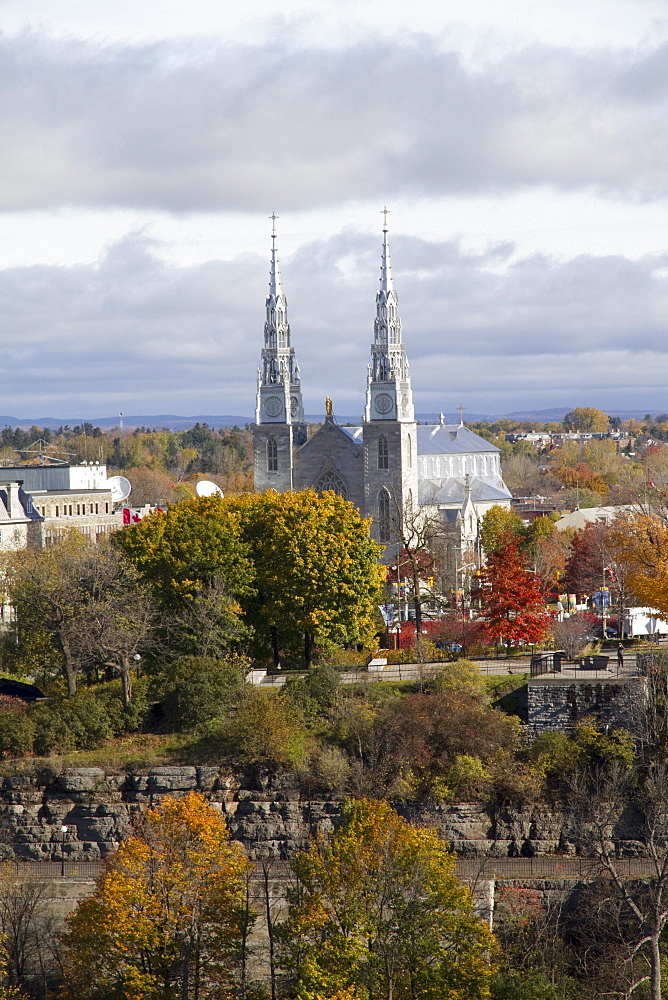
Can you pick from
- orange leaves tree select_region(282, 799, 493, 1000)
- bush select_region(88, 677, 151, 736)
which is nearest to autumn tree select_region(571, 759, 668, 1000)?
orange leaves tree select_region(282, 799, 493, 1000)

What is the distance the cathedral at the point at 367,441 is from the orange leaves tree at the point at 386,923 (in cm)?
5394

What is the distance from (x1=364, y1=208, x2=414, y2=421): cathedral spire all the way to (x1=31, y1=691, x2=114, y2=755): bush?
47.7 metres

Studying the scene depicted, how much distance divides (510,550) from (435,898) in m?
23.5

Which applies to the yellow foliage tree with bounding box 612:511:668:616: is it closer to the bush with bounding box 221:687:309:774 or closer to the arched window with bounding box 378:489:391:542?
the bush with bounding box 221:687:309:774

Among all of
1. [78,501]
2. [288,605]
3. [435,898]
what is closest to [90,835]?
[288,605]

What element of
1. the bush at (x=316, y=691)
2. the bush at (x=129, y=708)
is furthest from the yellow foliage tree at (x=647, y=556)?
the bush at (x=129, y=708)

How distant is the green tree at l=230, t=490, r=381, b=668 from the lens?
174 feet

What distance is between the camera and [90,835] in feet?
148

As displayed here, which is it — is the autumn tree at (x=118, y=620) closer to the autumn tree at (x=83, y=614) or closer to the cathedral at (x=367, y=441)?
the autumn tree at (x=83, y=614)

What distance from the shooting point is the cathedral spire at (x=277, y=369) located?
94.4 m

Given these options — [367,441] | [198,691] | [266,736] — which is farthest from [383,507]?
[266,736]

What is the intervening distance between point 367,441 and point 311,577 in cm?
4126

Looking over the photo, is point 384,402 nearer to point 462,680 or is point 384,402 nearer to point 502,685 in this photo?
point 502,685

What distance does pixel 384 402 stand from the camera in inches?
3649
